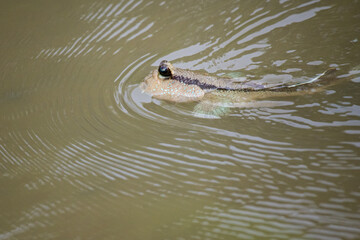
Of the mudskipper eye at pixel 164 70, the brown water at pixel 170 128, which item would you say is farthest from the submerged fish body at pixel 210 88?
the brown water at pixel 170 128

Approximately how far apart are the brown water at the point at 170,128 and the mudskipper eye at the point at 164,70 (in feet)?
0.91

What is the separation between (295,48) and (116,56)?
1907 millimetres

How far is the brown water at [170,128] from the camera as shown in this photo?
207 centimetres

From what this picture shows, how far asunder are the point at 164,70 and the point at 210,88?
18.8 inches

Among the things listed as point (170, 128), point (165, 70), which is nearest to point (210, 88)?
point (165, 70)

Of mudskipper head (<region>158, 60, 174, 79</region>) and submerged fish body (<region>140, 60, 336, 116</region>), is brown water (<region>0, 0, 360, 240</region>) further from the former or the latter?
mudskipper head (<region>158, 60, 174, 79</region>)

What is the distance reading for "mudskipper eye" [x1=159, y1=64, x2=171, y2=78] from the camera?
10.8 feet

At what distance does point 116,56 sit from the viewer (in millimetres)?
3766

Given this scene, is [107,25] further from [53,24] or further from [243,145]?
[243,145]

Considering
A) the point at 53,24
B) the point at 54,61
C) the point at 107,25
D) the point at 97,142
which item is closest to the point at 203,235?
the point at 97,142

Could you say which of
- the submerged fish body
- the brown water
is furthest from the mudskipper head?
the brown water

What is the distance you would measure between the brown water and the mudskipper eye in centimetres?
28

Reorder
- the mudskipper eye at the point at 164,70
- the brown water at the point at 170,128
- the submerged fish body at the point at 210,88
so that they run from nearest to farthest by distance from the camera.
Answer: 1. the brown water at the point at 170,128
2. the submerged fish body at the point at 210,88
3. the mudskipper eye at the point at 164,70

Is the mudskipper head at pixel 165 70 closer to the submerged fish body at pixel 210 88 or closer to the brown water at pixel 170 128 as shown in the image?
the submerged fish body at pixel 210 88
